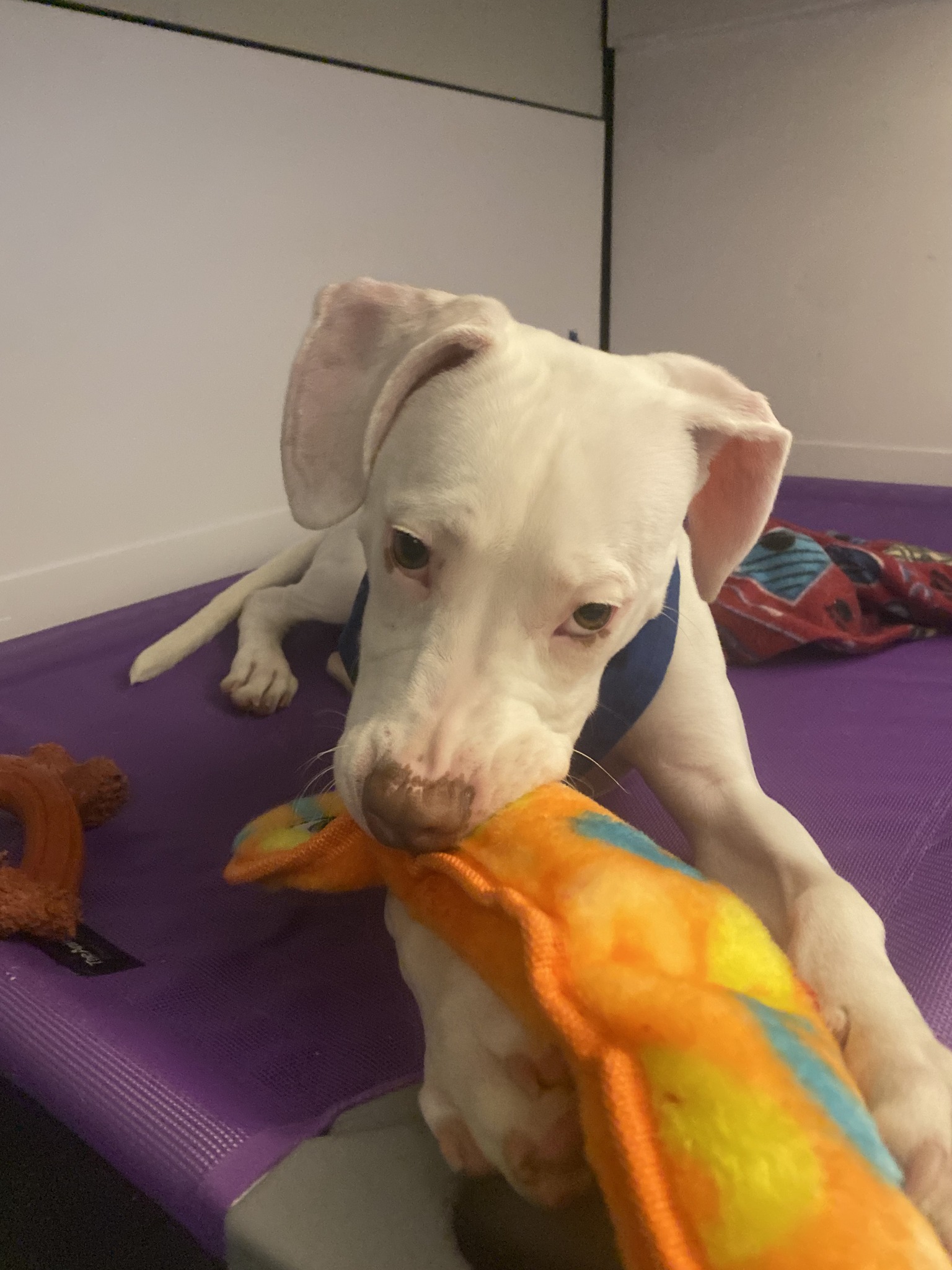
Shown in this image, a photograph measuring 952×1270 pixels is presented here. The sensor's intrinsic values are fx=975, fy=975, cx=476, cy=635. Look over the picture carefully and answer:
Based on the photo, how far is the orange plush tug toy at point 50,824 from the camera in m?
1.17

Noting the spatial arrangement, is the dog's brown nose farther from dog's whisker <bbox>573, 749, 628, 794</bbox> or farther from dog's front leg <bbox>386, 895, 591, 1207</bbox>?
dog's whisker <bbox>573, 749, 628, 794</bbox>

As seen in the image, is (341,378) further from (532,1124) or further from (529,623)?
(532,1124)

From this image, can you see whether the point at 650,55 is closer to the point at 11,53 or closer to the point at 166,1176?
the point at 11,53

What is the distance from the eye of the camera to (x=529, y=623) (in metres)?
0.98

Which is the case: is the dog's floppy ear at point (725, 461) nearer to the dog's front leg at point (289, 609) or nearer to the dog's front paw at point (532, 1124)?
the dog's front paw at point (532, 1124)

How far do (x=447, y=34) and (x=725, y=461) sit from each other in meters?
2.45

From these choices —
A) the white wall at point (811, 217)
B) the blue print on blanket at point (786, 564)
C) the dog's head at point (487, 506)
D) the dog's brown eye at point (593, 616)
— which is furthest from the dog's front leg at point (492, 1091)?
the white wall at point (811, 217)

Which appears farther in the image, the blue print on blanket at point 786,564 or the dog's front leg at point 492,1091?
the blue print on blanket at point 786,564

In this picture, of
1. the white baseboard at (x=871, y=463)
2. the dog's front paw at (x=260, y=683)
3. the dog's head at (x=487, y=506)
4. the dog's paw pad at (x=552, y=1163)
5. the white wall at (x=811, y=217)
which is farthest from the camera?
the white baseboard at (x=871, y=463)

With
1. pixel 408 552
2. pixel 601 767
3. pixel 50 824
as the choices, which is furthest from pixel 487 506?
pixel 50 824

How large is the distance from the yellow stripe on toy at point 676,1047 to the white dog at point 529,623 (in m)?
0.06

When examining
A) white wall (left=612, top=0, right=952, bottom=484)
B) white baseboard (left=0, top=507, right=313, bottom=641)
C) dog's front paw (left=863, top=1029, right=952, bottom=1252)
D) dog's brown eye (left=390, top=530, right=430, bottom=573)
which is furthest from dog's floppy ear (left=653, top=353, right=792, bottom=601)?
white wall (left=612, top=0, right=952, bottom=484)

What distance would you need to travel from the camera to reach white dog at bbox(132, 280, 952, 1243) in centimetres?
76

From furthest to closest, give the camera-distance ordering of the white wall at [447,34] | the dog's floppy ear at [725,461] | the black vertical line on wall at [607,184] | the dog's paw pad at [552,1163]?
the black vertical line on wall at [607,184] < the white wall at [447,34] < the dog's floppy ear at [725,461] < the dog's paw pad at [552,1163]
